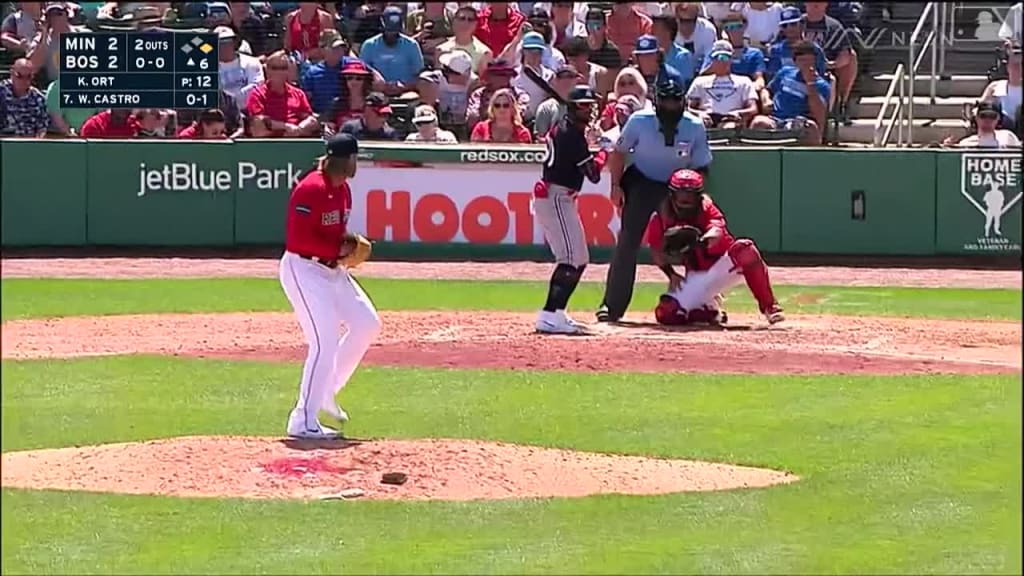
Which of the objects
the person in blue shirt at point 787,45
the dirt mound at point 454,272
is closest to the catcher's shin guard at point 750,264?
the dirt mound at point 454,272

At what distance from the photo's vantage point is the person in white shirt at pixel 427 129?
20281 mm

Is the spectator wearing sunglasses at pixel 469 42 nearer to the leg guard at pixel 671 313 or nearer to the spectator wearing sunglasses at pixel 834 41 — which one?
the spectator wearing sunglasses at pixel 834 41

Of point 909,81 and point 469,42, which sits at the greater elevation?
point 469,42

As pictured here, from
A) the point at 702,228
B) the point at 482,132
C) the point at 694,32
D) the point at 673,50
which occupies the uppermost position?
the point at 694,32

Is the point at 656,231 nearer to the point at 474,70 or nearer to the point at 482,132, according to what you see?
the point at 482,132

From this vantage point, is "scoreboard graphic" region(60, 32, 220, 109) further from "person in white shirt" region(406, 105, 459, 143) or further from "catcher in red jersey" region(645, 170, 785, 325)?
"catcher in red jersey" region(645, 170, 785, 325)

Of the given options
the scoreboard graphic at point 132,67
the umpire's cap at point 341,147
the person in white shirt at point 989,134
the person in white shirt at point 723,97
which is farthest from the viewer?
the person in white shirt at point 723,97

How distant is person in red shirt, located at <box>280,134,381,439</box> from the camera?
9109mm

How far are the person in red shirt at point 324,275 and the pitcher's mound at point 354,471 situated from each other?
437 millimetres

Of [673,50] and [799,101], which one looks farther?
[673,50]

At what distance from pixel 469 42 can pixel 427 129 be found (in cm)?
134

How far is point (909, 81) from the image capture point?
20234 mm

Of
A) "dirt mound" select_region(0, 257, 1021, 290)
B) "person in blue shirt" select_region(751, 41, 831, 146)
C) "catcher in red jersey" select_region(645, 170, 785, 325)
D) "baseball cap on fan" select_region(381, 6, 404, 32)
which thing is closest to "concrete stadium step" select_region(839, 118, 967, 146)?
Result: "person in blue shirt" select_region(751, 41, 831, 146)

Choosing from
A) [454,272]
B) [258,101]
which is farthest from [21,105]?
[454,272]
